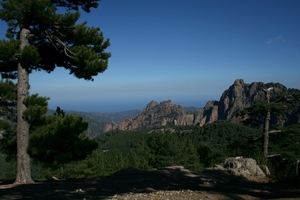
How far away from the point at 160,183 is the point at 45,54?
6.19 meters

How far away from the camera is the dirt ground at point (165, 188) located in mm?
5656

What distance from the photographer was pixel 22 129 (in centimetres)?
846

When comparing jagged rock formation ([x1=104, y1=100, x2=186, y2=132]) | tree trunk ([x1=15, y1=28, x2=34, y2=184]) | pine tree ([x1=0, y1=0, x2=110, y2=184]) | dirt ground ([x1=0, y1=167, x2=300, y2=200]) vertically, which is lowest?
jagged rock formation ([x1=104, y1=100, x2=186, y2=132])

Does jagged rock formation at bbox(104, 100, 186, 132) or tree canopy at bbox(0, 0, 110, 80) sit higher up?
tree canopy at bbox(0, 0, 110, 80)

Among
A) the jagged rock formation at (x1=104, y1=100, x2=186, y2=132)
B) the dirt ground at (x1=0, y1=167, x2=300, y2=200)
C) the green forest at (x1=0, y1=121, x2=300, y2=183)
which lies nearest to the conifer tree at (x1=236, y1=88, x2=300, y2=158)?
the green forest at (x1=0, y1=121, x2=300, y2=183)

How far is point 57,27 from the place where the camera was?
872cm

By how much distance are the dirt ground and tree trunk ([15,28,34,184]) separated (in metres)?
0.82

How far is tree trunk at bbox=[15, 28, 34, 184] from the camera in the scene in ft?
27.3

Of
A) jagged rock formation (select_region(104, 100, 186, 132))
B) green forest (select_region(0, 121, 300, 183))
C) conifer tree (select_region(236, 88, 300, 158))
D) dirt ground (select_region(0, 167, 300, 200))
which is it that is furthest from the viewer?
jagged rock formation (select_region(104, 100, 186, 132))

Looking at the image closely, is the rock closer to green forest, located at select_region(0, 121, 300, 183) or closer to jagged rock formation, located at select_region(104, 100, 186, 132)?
green forest, located at select_region(0, 121, 300, 183)

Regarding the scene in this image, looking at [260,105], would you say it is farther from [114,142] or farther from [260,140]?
[114,142]

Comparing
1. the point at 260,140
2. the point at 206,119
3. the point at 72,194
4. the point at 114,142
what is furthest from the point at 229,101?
the point at 72,194

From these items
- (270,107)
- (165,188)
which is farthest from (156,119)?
(165,188)

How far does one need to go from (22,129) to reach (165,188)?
501 centimetres
